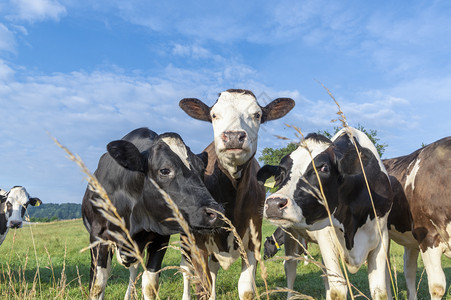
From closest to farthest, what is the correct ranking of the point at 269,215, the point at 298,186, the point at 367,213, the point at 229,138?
the point at 269,215, the point at 298,186, the point at 229,138, the point at 367,213

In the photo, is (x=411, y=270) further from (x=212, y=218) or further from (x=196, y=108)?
(x=212, y=218)

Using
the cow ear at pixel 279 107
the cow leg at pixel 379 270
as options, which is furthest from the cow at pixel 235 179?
the cow leg at pixel 379 270

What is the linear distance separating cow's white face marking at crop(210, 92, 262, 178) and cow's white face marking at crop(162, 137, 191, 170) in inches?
17.6

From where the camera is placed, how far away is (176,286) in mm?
8867

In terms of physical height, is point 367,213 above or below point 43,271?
above

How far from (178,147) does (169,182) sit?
1.67 ft

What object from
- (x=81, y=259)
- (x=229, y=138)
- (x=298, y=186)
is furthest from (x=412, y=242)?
(x=81, y=259)

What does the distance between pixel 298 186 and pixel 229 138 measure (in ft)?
3.35

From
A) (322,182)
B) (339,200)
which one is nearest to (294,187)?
(322,182)

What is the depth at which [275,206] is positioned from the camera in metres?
4.32

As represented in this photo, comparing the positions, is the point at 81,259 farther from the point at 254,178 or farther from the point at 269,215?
the point at 269,215

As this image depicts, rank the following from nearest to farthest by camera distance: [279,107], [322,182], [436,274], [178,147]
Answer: [322,182], [178,147], [436,274], [279,107]

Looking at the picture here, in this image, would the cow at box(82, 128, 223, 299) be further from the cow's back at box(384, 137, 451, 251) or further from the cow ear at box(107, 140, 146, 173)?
the cow's back at box(384, 137, 451, 251)

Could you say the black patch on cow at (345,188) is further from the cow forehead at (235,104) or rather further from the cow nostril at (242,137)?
the cow forehead at (235,104)
